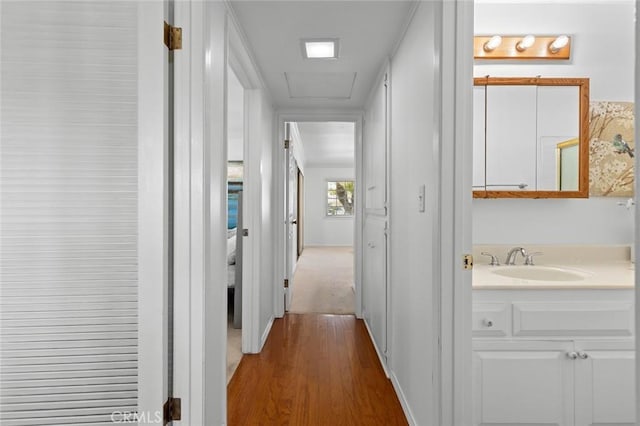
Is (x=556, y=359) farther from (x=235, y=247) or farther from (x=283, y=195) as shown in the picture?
(x=235, y=247)

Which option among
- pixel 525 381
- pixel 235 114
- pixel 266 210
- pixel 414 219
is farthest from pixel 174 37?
pixel 235 114

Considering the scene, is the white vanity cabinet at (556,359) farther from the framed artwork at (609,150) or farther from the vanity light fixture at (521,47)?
the vanity light fixture at (521,47)

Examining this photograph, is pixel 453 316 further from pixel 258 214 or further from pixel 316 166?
pixel 316 166

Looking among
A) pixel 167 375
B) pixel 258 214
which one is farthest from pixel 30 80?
pixel 258 214

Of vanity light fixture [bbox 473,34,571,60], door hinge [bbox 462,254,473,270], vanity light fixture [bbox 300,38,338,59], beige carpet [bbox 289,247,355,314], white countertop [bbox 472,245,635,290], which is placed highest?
vanity light fixture [bbox 300,38,338,59]

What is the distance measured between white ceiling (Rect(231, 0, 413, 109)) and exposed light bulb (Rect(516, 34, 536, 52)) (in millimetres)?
691

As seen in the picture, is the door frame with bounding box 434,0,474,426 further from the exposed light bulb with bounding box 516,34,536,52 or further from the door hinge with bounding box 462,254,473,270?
the exposed light bulb with bounding box 516,34,536,52

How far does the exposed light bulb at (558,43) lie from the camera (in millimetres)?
1951

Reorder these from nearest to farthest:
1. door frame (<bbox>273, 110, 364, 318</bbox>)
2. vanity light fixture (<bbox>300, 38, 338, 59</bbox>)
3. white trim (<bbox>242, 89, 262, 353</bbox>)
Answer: vanity light fixture (<bbox>300, 38, 338, 59</bbox>), white trim (<bbox>242, 89, 262, 353</bbox>), door frame (<bbox>273, 110, 364, 318</bbox>)

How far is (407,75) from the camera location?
1.89m

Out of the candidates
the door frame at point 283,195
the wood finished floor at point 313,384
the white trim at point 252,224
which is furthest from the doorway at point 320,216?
the white trim at point 252,224

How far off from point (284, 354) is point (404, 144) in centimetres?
183

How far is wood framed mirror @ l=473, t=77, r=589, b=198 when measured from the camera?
6.41ft

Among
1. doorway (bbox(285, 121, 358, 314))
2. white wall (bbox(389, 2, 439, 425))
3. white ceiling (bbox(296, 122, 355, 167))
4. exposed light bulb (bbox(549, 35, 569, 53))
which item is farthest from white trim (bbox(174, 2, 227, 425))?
white ceiling (bbox(296, 122, 355, 167))
